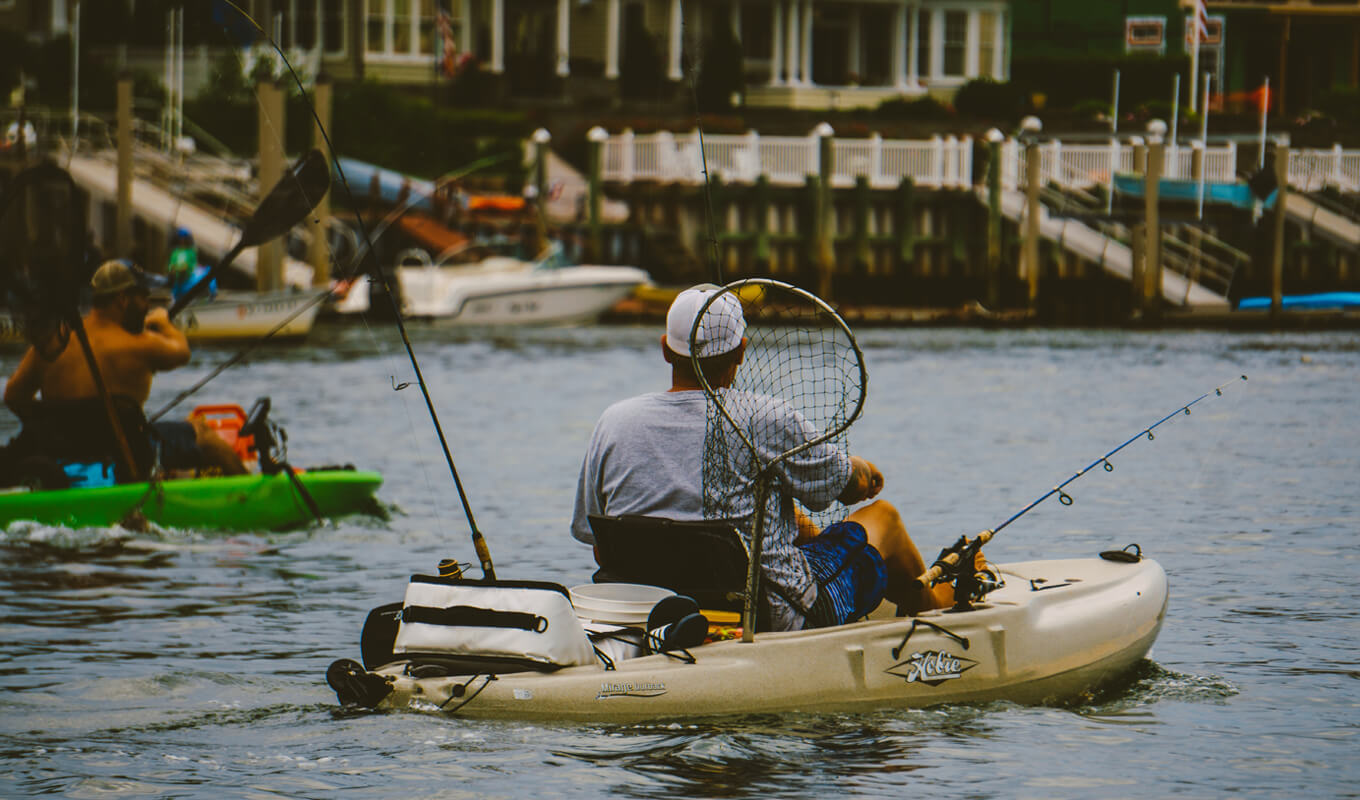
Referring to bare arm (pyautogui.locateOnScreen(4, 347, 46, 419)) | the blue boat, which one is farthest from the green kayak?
the blue boat

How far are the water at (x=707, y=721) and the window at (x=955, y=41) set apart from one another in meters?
25.9

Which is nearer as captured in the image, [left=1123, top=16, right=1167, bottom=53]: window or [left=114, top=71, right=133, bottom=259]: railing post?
[left=114, top=71, right=133, bottom=259]: railing post

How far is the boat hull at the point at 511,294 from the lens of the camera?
1307 inches

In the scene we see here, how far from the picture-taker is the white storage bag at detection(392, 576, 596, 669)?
6.55 metres

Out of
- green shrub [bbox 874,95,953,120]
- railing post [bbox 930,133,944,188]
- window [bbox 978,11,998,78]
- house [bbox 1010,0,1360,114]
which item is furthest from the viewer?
house [bbox 1010,0,1360,114]

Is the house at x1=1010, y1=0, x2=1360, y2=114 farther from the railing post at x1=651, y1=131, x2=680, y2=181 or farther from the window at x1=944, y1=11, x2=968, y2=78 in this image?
the railing post at x1=651, y1=131, x2=680, y2=181

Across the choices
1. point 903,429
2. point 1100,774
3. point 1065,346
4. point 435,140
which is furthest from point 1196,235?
point 1100,774

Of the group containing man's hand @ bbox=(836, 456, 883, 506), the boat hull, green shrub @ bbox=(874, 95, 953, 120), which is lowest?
the boat hull

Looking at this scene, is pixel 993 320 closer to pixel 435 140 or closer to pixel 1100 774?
pixel 435 140

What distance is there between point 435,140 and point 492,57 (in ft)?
21.6

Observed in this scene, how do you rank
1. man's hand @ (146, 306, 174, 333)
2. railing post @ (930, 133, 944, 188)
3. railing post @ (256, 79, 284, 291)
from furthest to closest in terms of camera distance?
railing post @ (930, 133, 944, 188), railing post @ (256, 79, 284, 291), man's hand @ (146, 306, 174, 333)

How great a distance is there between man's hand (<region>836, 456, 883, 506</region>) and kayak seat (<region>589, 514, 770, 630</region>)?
0.38m

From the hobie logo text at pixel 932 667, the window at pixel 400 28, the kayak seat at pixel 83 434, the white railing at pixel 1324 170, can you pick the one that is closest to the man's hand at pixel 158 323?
the kayak seat at pixel 83 434

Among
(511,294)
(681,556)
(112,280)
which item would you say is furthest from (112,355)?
(511,294)
